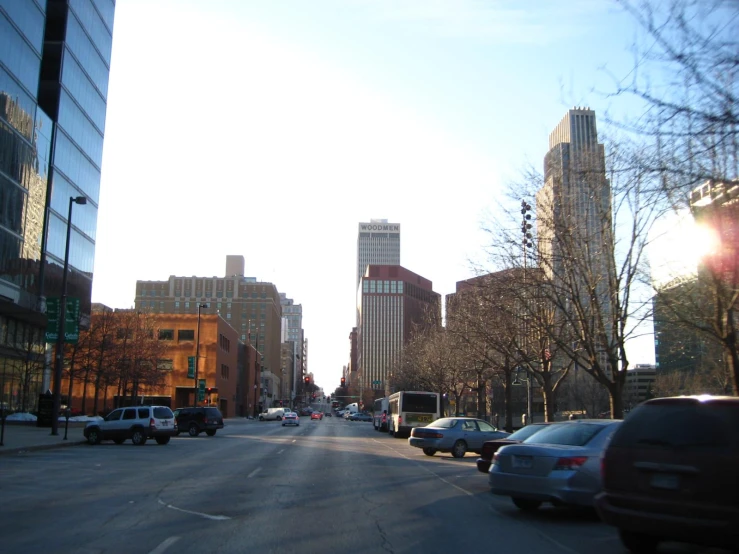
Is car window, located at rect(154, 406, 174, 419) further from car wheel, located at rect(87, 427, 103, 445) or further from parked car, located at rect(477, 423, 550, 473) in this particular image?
parked car, located at rect(477, 423, 550, 473)

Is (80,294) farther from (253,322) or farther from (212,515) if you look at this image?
(253,322)

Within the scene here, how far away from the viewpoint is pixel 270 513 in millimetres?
10766

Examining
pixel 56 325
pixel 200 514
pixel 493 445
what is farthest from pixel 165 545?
pixel 56 325

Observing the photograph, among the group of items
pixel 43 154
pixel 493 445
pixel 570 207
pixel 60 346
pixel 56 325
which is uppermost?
pixel 43 154

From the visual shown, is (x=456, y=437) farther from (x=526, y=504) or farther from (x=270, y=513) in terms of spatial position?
(x=270, y=513)

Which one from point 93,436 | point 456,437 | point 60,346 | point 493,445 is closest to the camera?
point 493,445

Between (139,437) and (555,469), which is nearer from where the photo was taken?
(555,469)

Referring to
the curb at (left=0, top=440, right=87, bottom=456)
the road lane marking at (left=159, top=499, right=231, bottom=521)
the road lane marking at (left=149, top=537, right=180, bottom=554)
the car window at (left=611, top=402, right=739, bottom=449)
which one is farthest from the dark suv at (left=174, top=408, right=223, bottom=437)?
the car window at (left=611, top=402, right=739, bottom=449)

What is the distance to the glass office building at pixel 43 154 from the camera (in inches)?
1547

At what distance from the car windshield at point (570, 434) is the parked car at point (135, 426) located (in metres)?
21.3

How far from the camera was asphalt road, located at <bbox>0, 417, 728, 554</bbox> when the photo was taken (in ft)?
27.9

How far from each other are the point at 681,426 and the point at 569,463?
10.9 feet

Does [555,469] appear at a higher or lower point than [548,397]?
lower

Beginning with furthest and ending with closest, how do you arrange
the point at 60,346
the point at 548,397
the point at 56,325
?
the point at 548,397 < the point at 56,325 < the point at 60,346
